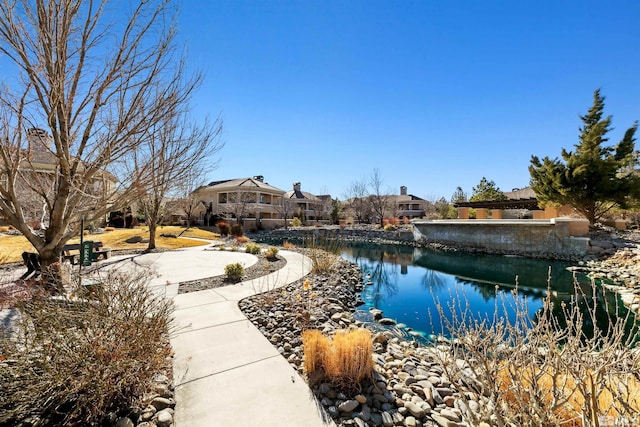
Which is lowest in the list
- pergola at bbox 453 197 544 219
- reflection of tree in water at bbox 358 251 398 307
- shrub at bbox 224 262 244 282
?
reflection of tree in water at bbox 358 251 398 307

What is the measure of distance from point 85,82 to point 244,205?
77.7 feet

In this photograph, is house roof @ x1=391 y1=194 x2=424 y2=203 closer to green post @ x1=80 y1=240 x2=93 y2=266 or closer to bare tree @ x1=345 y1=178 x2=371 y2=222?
bare tree @ x1=345 y1=178 x2=371 y2=222

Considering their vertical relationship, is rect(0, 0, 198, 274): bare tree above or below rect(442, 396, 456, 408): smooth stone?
above

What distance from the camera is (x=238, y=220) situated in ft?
88.5

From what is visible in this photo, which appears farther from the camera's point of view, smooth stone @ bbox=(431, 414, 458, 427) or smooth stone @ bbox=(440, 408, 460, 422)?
smooth stone @ bbox=(440, 408, 460, 422)

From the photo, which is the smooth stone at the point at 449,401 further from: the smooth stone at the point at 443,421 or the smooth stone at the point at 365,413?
the smooth stone at the point at 365,413

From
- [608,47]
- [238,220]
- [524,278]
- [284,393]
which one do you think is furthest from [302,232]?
[284,393]

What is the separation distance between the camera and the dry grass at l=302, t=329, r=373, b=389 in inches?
118

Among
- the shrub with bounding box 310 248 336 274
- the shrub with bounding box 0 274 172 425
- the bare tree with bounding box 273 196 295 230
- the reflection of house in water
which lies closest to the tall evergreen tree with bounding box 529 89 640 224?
the reflection of house in water

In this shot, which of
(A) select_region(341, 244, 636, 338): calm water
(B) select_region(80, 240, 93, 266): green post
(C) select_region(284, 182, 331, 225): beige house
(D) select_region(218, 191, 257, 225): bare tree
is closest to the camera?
(B) select_region(80, 240, 93, 266): green post

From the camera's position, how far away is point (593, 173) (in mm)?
16312

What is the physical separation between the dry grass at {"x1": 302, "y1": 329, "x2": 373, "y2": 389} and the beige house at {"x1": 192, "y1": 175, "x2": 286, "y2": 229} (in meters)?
25.4

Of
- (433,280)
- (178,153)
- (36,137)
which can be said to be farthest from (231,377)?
(433,280)

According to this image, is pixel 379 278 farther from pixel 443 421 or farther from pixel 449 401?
pixel 443 421
